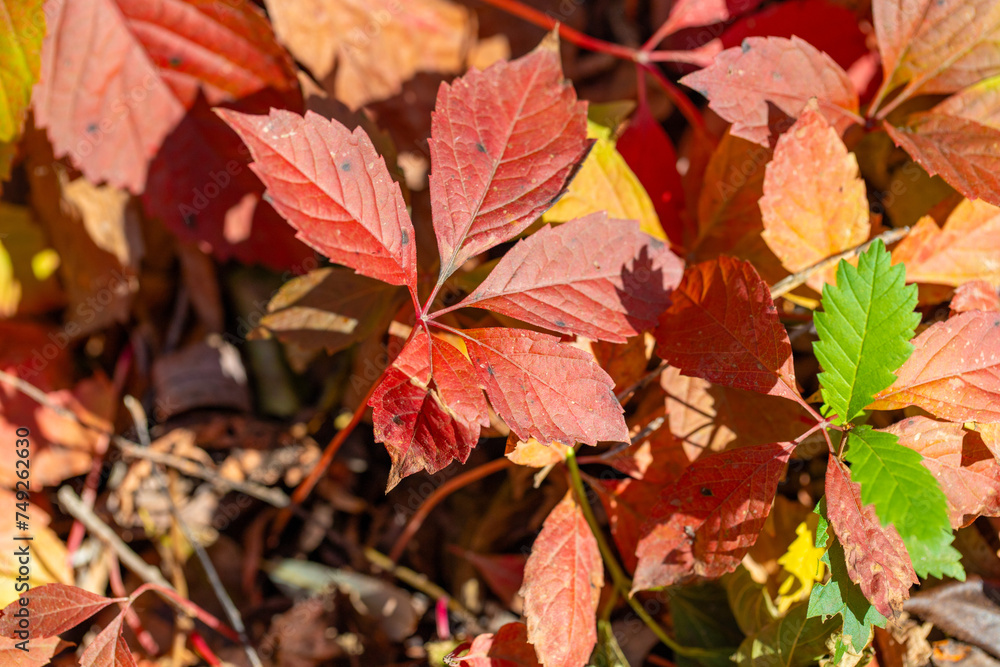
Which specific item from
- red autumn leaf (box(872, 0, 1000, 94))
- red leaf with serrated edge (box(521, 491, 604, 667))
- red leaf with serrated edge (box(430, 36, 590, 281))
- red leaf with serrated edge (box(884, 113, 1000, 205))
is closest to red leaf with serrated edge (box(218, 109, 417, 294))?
red leaf with serrated edge (box(430, 36, 590, 281))

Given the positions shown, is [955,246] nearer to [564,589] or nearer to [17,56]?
[564,589]

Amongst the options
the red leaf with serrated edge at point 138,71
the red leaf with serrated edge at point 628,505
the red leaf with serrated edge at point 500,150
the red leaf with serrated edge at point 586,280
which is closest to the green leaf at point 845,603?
the red leaf with serrated edge at point 628,505

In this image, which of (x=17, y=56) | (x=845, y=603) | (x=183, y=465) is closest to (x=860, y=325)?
(x=845, y=603)

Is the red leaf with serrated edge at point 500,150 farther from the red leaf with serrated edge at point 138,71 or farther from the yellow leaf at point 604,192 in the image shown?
the red leaf with serrated edge at point 138,71

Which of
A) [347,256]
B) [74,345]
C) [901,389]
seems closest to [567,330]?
[347,256]

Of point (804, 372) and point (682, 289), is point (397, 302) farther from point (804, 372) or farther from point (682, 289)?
point (804, 372)

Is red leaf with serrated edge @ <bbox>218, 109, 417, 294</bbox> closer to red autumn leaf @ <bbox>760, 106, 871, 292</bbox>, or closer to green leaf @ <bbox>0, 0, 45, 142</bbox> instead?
red autumn leaf @ <bbox>760, 106, 871, 292</bbox>
